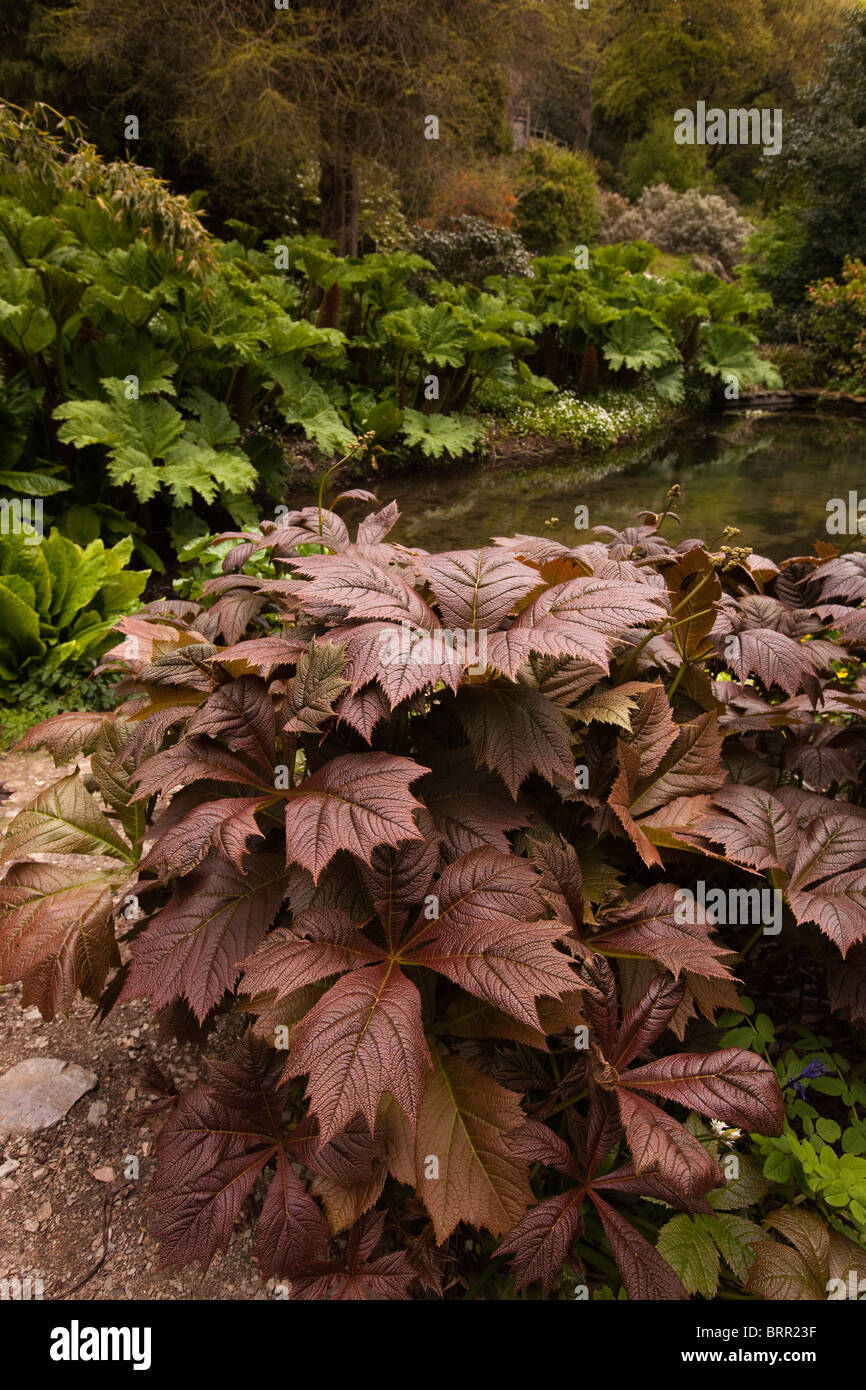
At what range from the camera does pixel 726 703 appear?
5.54 ft

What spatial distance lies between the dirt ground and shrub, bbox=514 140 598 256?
17777 millimetres

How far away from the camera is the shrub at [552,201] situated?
16.7 metres

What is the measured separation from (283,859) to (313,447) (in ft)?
21.4

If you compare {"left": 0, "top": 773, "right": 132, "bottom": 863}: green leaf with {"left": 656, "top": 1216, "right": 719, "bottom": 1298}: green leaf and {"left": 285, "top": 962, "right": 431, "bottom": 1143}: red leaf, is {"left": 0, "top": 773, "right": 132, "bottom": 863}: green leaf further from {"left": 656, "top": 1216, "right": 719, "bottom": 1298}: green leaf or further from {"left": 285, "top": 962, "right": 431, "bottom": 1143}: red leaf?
{"left": 656, "top": 1216, "right": 719, "bottom": 1298}: green leaf

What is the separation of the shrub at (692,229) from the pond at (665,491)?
10548 millimetres

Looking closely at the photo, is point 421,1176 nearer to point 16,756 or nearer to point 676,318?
point 16,756

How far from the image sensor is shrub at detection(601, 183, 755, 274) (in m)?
18.5

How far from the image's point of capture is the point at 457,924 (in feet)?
3.67

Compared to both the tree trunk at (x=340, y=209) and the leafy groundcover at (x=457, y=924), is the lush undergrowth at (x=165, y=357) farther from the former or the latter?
the tree trunk at (x=340, y=209)

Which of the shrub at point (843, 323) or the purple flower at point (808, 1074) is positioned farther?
the shrub at point (843, 323)

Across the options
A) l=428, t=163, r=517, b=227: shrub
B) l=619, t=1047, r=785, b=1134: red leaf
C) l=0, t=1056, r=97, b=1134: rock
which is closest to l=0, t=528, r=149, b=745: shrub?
l=0, t=1056, r=97, b=1134: rock

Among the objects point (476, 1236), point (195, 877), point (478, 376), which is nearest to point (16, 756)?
point (195, 877)

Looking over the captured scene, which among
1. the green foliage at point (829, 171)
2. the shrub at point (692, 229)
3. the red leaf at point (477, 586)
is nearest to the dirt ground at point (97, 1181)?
the red leaf at point (477, 586)

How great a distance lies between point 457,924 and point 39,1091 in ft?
3.42
